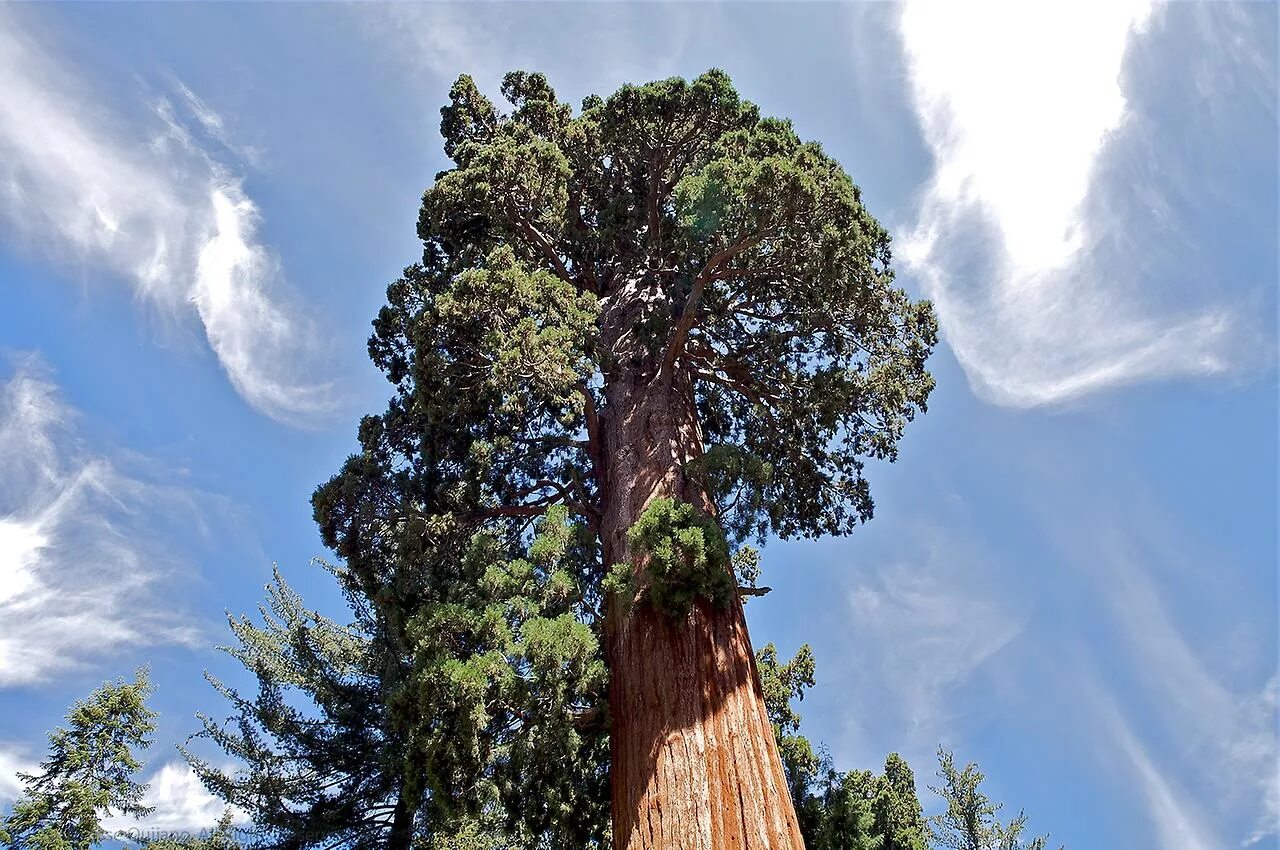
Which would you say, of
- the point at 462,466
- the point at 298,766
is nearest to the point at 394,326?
the point at 462,466

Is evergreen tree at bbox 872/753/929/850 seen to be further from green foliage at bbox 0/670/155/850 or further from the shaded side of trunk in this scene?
green foliage at bbox 0/670/155/850

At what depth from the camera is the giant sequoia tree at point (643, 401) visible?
5.30 m

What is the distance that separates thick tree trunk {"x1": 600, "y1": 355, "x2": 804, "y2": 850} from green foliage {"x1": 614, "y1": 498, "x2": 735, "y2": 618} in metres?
0.14

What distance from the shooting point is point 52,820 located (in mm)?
12984

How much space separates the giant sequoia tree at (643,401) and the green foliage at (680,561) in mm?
18

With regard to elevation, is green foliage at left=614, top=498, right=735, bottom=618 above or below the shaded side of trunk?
below

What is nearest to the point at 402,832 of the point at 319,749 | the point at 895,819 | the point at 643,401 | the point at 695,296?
the point at 319,749

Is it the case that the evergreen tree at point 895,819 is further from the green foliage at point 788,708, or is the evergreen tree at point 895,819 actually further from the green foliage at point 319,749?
the green foliage at point 319,749

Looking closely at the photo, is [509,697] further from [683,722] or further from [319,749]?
[319,749]

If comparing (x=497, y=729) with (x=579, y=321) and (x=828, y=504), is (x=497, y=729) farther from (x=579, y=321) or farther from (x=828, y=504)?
(x=828, y=504)

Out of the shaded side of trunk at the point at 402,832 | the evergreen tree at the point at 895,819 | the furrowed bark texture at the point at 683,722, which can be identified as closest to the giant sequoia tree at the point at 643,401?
the furrowed bark texture at the point at 683,722

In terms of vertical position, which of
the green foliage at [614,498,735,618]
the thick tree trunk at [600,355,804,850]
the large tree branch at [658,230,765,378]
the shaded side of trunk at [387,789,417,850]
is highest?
the large tree branch at [658,230,765,378]

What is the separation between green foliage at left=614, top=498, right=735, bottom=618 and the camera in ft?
18.0

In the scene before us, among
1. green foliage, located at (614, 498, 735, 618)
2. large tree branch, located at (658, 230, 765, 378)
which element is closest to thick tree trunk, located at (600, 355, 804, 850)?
green foliage, located at (614, 498, 735, 618)
